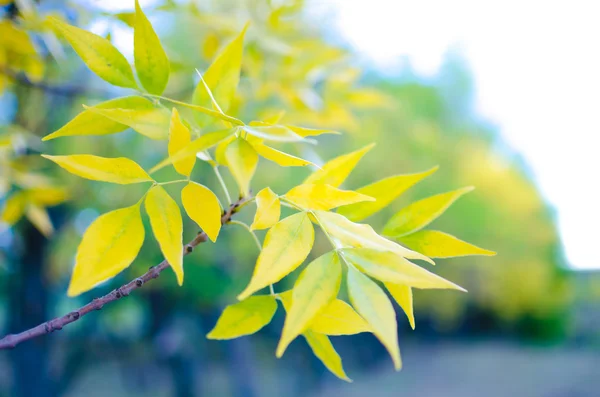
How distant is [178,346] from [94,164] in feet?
8.45

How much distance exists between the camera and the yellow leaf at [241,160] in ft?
0.61

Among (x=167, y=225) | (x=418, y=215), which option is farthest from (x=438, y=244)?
(x=167, y=225)

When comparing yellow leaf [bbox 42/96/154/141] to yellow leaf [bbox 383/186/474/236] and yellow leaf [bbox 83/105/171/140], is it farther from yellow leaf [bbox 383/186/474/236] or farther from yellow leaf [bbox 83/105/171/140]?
yellow leaf [bbox 383/186/474/236]

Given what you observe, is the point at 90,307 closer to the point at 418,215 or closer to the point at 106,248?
the point at 106,248

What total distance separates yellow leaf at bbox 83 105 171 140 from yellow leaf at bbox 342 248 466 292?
0.09 meters

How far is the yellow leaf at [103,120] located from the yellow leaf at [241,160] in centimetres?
5

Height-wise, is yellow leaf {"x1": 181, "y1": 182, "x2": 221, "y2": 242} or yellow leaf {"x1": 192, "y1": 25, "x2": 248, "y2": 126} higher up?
yellow leaf {"x1": 192, "y1": 25, "x2": 248, "y2": 126}

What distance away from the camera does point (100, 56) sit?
8.5 inches

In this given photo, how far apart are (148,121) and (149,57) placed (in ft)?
0.11

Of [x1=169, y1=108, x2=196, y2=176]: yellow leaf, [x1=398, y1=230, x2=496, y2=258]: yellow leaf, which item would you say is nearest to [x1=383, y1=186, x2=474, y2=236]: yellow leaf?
[x1=398, y1=230, x2=496, y2=258]: yellow leaf

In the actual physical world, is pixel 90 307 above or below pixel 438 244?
below

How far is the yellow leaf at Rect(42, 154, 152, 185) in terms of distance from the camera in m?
0.19

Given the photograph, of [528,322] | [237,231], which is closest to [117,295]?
[237,231]

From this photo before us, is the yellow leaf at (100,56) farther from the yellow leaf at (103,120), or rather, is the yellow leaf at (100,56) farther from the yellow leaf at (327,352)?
the yellow leaf at (327,352)
